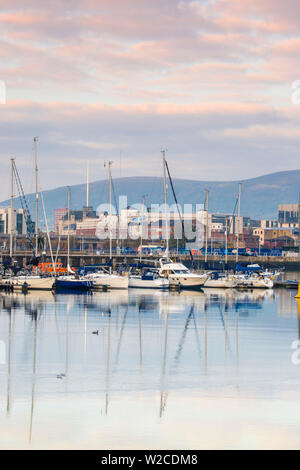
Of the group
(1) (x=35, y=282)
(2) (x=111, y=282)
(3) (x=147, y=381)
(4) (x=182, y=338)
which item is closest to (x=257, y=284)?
(2) (x=111, y=282)

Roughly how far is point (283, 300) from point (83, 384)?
2021 inches

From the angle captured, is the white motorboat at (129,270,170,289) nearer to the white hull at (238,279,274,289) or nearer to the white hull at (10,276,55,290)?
the white hull at (238,279,274,289)

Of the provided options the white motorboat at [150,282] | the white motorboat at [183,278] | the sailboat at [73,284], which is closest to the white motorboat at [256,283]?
the white motorboat at [183,278]

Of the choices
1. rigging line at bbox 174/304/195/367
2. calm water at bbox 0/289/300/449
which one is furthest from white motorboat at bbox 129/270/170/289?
calm water at bbox 0/289/300/449

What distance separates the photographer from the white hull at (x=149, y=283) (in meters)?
91.1

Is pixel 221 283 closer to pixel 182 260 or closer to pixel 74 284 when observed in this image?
pixel 74 284

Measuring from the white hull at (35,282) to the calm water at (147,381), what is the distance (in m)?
26.1

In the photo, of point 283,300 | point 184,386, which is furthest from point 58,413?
point 283,300

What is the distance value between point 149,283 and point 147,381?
61.3 meters

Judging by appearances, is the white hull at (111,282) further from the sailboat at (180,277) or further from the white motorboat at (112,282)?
the sailboat at (180,277)

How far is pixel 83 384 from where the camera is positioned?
29.8m

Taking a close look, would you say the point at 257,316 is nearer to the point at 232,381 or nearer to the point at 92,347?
the point at 92,347

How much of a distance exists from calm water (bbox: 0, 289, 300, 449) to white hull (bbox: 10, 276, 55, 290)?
26061mm

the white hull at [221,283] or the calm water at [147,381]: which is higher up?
the calm water at [147,381]
